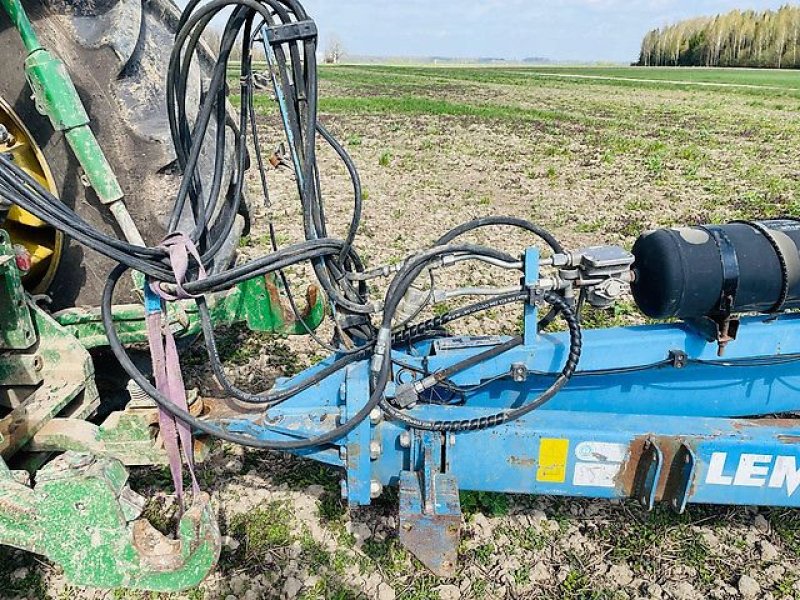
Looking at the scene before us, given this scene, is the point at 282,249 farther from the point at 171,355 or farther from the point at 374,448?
the point at 374,448

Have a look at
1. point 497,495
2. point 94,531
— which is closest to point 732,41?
point 497,495

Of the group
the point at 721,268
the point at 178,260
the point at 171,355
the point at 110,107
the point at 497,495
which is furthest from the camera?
the point at 497,495

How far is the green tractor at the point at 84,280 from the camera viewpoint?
6.23ft

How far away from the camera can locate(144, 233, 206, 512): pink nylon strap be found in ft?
6.22

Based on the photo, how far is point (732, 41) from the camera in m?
64.1

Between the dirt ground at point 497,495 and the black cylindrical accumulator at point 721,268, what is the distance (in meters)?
1.05

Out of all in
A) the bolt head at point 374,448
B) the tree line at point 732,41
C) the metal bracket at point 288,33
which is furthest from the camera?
the tree line at point 732,41

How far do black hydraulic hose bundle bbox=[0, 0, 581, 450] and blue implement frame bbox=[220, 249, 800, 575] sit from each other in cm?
6

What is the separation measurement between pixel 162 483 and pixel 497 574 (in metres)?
1.47

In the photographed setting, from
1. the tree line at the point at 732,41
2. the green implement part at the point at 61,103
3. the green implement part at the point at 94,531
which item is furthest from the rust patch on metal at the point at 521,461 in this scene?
the tree line at the point at 732,41

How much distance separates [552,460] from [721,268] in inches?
31.6

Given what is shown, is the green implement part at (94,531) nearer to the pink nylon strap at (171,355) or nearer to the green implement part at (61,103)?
the pink nylon strap at (171,355)

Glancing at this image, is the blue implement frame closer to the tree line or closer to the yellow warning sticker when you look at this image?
the yellow warning sticker

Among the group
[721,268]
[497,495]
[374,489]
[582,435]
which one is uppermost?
[721,268]
